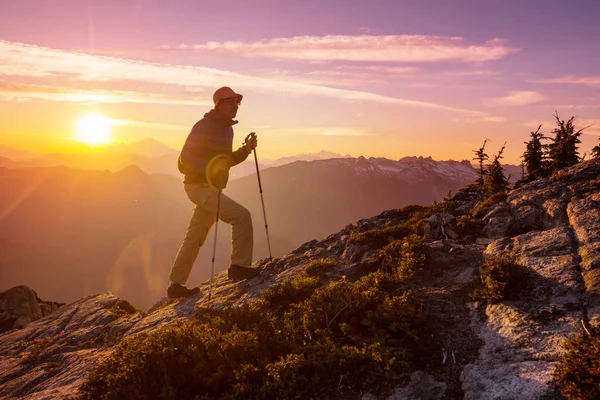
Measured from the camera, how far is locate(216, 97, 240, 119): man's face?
1026 cm

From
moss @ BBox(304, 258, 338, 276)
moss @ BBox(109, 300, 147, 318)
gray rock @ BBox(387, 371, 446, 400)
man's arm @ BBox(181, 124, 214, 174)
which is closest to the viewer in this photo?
gray rock @ BBox(387, 371, 446, 400)

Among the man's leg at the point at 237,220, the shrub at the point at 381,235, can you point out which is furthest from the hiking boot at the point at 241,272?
the shrub at the point at 381,235

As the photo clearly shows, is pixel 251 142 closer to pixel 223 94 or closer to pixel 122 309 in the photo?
pixel 223 94

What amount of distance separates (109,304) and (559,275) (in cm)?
1473

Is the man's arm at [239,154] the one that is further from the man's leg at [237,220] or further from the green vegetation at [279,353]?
the green vegetation at [279,353]

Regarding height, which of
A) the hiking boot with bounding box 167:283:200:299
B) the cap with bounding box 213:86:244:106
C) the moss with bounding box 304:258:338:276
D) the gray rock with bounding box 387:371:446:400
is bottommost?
the hiking boot with bounding box 167:283:200:299

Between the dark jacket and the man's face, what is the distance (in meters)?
0.16

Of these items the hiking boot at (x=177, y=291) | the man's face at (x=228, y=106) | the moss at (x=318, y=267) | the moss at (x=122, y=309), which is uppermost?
the man's face at (x=228, y=106)

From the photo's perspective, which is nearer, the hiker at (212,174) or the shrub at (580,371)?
the shrub at (580,371)

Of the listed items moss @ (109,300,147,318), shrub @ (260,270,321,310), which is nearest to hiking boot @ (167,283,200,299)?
moss @ (109,300,147,318)

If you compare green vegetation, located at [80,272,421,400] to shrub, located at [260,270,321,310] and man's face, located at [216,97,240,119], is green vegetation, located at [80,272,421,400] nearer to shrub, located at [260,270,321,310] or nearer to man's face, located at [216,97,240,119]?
shrub, located at [260,270,321,310]

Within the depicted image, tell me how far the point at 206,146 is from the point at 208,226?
8.64ft

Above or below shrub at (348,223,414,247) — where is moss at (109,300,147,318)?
below

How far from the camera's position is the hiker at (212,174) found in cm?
1027
